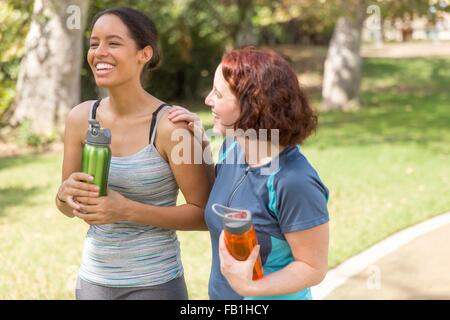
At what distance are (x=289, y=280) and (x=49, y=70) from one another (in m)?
10.6

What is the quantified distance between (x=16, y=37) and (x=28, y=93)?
3.16 ft

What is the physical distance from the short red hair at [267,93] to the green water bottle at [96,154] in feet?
1.34

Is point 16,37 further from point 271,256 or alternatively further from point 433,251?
point 271,256

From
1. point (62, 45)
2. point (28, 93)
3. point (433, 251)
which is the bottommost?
point (433, 251)

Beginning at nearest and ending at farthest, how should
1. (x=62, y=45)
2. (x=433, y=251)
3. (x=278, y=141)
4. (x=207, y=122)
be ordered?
(x=278, y=141), (x=433, y=251), (x=62, y=45), (x=207, y=122)

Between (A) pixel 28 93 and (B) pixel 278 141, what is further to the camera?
(A) pixel 28 93

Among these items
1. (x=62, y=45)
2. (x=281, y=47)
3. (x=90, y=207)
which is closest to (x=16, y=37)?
(x=62, y=45)

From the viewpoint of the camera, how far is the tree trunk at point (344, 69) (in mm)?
16609

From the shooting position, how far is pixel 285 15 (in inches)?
696

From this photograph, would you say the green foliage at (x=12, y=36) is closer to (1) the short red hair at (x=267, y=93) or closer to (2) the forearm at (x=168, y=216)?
(2) the forearm at (x=168, y=216)

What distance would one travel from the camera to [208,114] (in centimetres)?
1645
